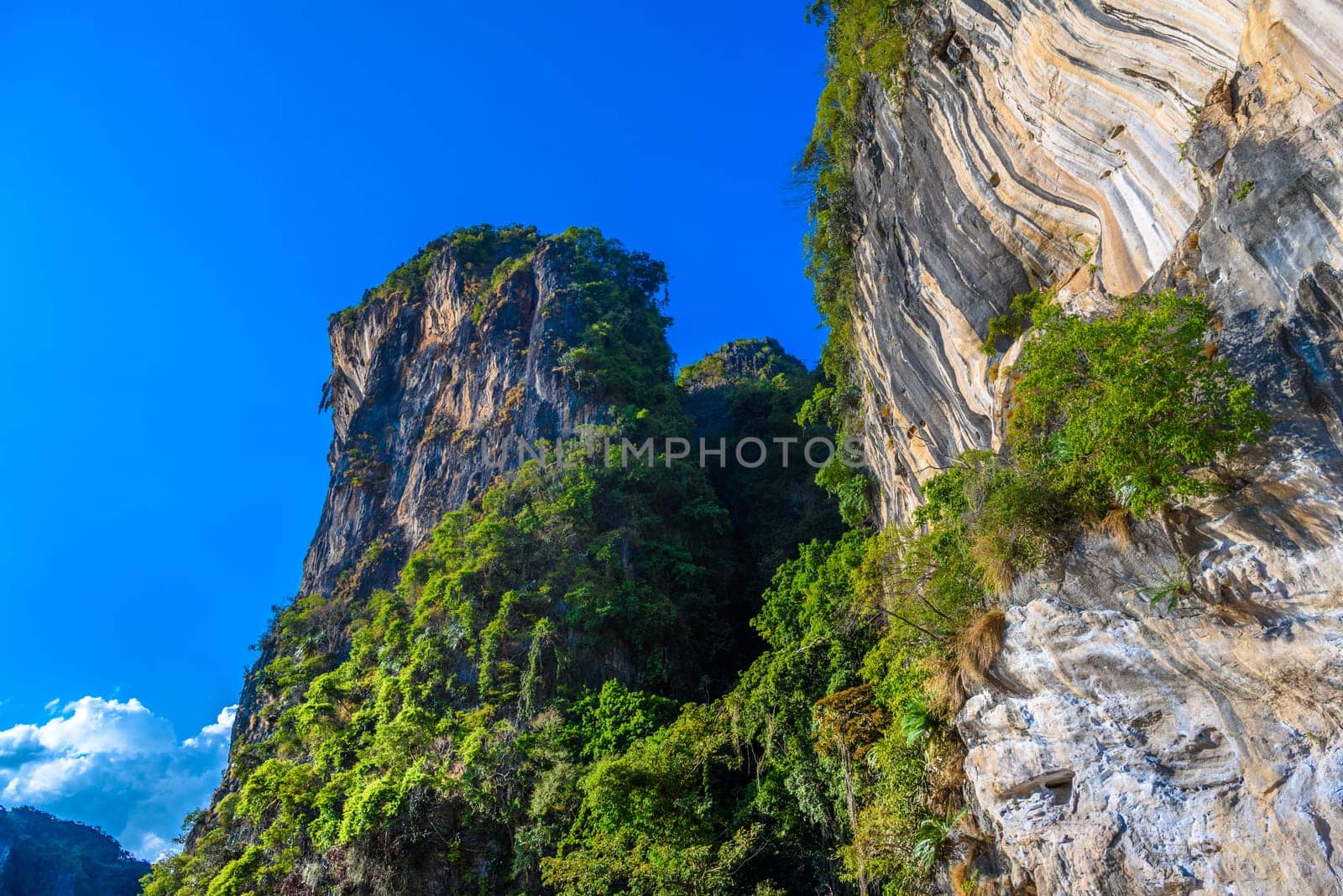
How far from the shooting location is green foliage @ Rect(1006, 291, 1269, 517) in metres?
7.16

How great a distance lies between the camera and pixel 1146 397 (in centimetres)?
732

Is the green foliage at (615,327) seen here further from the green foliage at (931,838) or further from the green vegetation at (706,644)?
the green foliage at (931,838)

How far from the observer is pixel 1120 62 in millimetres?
10289

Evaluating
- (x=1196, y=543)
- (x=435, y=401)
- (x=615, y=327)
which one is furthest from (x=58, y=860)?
(x=1196, y=543)

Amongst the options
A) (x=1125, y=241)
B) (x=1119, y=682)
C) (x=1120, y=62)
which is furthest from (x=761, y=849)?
(x=1120, y=62)

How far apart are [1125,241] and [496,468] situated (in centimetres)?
2460

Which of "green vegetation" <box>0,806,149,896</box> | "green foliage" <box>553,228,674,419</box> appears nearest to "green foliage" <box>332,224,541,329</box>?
"green foliage" <box>553,228,674,419</box>

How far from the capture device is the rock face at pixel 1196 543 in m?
6.67

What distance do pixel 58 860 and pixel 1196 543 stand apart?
6103cm

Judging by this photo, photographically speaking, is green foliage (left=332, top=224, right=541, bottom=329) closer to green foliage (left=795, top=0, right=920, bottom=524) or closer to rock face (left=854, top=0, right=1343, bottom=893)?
green foliage (left=795, top=0, right=920, bottom=524)

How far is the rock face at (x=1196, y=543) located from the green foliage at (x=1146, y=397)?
391 mm

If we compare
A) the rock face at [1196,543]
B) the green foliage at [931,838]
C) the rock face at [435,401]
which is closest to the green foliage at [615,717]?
the green foliage at [931,838]

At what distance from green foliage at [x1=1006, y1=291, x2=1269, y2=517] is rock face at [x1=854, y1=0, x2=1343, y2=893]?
391 mm

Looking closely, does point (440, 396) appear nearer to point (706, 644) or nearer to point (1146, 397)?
point (706, 644)
